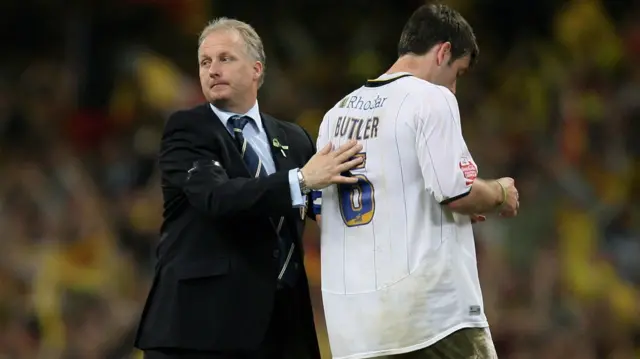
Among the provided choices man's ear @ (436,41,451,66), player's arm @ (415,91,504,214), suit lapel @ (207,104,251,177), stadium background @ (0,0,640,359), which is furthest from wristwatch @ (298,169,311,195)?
stadium background @ (0,0,640,359)

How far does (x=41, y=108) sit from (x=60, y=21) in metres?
0.69

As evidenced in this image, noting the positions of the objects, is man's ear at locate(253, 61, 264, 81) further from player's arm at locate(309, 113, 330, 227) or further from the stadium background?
the stadium background

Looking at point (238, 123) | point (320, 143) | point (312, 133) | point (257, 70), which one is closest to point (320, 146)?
point (320, 143)

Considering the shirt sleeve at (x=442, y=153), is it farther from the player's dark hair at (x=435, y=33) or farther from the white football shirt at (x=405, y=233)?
the player's dark hair at (x=435, y=33)

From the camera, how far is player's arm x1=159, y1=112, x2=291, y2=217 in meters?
3.13

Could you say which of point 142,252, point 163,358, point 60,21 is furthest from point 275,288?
point 60,21

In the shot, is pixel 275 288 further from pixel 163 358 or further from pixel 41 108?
pixel 41 108

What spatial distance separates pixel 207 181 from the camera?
3.18 m

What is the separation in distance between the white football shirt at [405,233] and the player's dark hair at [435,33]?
11 cm

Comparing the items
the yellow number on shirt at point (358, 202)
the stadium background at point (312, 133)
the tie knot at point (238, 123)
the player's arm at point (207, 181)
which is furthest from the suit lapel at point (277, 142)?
the stadium background at point (312, 133)

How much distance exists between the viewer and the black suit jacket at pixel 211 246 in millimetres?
3156

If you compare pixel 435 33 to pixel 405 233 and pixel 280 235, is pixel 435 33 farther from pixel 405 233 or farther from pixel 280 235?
pixel 280 235

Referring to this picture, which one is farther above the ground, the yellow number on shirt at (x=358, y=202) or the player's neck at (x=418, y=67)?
the player's neck at (x=418, y=67)

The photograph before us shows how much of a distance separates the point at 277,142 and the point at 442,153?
2.43 ft
